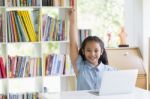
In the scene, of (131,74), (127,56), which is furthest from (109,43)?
(131,74)

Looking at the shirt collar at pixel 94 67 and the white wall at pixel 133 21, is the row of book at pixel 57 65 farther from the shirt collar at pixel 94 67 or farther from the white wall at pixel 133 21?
the white wall at pixel 133 21

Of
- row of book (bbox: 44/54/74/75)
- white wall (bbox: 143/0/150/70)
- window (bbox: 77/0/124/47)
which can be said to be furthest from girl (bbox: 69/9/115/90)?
white wall (bbox: 143/0/150/70)

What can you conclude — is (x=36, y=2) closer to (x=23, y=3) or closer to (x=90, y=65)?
(x=23, y=3)

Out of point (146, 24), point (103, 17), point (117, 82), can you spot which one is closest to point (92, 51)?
point (117, 82)

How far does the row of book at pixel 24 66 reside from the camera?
12.4ft

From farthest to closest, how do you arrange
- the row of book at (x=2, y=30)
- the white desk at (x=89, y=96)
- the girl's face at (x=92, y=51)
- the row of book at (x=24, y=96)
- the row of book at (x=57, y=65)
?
the row of book at (x=57, y=65) < the row of book at (x=24, y=96) < the row of book at (x=2, y=30) < the girl's face at (x=92, y=51) < the white desk at (x=89, y=96)

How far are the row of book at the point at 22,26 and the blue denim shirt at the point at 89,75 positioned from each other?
3.30ft

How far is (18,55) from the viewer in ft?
12.9

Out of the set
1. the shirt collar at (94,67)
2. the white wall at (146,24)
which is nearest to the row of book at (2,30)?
the shirt collar at (94,67)

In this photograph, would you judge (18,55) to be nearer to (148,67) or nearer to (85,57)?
(85,57)

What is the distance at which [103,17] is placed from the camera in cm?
478

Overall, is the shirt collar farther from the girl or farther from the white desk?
the white desk

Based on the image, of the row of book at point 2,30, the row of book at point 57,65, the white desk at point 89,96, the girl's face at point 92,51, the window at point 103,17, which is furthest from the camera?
the window at point 103,17

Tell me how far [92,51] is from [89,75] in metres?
0.21
